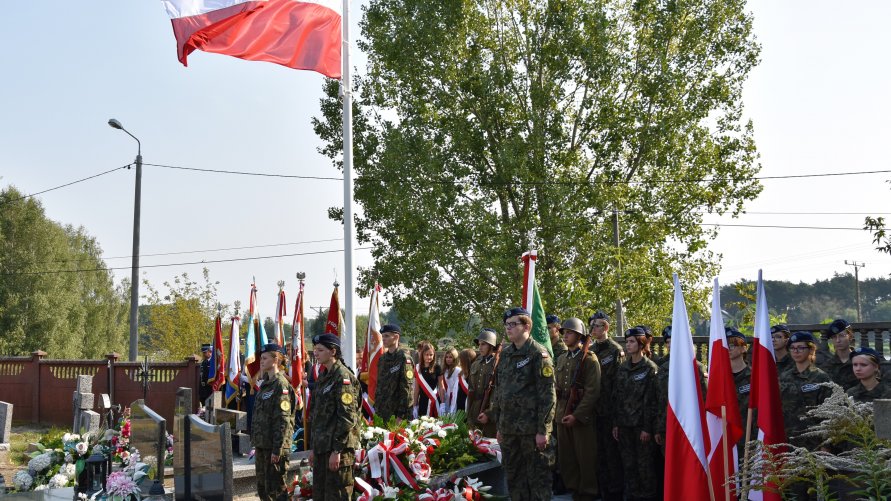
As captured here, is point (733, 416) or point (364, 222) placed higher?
point (364, 222)

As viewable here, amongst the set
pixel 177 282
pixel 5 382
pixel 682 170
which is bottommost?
pixel 5 382

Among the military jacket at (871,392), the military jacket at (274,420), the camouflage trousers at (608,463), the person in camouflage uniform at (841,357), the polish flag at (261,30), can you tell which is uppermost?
the polish flag at (261,30)

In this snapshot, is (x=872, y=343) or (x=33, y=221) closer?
(x=872, y=343)

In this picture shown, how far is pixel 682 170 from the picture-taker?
902 inches

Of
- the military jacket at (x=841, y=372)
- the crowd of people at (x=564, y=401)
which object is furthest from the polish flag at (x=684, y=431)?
the military jacket at (x=841, y=372)

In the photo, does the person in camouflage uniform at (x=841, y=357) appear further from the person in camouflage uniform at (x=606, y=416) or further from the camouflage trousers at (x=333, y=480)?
the camouflage trousers at (x=333, y=480)

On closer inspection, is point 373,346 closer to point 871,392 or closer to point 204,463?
point 204,463

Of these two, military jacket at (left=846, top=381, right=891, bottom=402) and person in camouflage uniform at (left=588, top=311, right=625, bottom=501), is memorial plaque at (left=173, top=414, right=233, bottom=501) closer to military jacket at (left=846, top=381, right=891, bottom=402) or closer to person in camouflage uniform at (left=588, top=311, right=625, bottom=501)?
person in camouflage uniform at (left=588, top=311, right=625, bottom=501)

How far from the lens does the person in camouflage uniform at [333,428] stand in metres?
6.97

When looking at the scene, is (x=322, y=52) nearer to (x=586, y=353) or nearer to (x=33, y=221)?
(x=586, y=353)

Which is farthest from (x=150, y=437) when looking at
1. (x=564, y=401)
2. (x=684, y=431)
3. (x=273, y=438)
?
(x=684, y=431)

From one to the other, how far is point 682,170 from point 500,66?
585 cm

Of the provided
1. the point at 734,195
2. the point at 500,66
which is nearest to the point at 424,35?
the point at 500,66

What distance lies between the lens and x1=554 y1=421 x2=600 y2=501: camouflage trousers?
8305 millimetres
